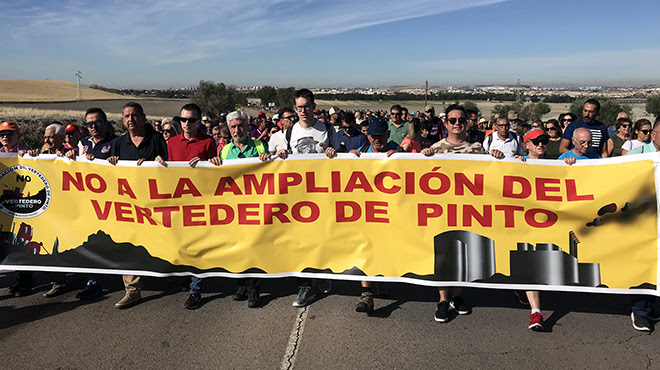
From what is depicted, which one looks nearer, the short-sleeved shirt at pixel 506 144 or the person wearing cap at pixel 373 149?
the person wearing cap at pixel 373 149

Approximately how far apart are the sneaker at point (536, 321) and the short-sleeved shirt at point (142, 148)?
3.76m

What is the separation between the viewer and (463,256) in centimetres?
407

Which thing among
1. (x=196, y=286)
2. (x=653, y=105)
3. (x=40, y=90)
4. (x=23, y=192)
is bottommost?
(x=196, y=286)

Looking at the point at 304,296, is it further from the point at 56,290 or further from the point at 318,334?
the point at 56,290

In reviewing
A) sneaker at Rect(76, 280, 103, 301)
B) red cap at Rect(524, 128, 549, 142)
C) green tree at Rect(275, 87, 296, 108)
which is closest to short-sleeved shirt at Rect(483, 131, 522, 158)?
red cap at Rect(524, 128, 549, 142)

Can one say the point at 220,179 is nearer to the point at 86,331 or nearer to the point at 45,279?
the point at 86,331

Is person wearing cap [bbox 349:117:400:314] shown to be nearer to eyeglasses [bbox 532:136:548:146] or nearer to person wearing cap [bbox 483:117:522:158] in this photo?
eyeglasses [bbox 532:136:548:146]

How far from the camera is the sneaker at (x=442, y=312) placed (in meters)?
4.03

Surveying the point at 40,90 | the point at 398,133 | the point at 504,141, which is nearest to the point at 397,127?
the point at 398,133

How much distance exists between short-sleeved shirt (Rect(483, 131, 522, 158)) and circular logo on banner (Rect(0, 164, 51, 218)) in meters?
5.39

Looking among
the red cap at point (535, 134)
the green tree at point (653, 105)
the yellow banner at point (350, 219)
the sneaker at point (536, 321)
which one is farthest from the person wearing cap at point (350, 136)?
the green tree at point (653, 105)

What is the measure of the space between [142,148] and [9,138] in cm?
153

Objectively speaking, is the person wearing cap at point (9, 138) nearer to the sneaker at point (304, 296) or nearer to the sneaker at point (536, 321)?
the sneaker at point (304, 296)

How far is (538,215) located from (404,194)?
1162 mm
